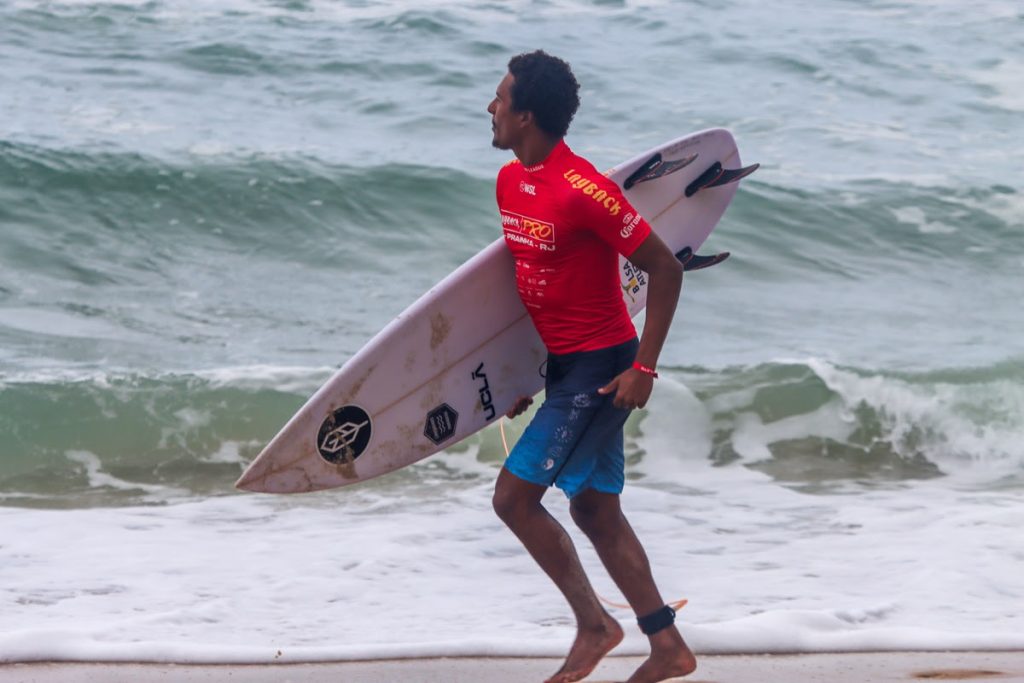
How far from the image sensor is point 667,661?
11.1ft

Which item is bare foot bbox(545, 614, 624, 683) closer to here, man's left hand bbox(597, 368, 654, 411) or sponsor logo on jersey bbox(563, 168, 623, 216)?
man's left hand bbox(597, 368, 654, 411)

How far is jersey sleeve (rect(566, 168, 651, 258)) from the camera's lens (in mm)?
3061

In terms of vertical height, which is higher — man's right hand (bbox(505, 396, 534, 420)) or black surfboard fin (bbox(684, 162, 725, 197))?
black surfboard fin (bbox(684, 162, 725, 197))

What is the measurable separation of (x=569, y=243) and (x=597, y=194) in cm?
16

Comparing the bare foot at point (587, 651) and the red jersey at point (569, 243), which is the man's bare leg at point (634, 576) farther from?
the red jersey at point (569, 243)

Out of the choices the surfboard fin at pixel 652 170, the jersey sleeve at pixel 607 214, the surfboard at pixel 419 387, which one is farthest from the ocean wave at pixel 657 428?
the jersey sleeve at pixel 607 214

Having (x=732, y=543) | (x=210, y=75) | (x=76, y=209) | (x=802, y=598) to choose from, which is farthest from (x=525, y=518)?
(x=210, y=75)

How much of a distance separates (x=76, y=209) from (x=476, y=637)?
8392 millimetres

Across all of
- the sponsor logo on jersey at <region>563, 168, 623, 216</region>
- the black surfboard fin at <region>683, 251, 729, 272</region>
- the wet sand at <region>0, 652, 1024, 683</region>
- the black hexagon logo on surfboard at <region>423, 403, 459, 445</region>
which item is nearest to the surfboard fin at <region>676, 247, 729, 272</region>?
the black surfboard fin at <region>683, 251, 729, 272</region>

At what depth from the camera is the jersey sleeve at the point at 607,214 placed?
3.06 meters

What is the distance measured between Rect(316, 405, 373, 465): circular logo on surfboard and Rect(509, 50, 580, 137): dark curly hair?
114 centimetres

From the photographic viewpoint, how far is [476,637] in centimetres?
409

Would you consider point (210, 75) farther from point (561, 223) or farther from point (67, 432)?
point (561, 223)

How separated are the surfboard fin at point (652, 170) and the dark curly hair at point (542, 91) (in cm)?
99
